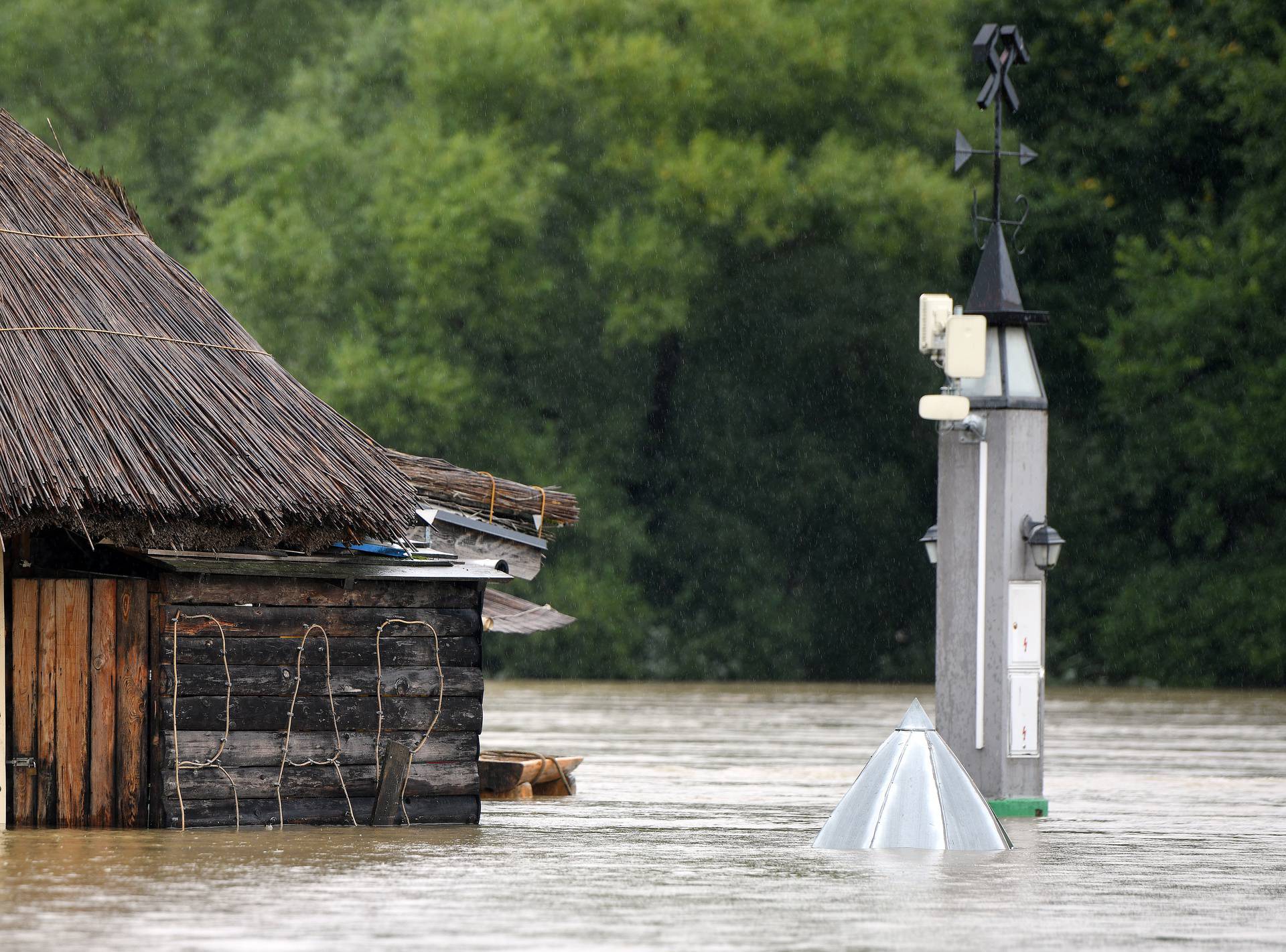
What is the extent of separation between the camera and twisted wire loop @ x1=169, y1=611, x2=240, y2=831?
49.3ft

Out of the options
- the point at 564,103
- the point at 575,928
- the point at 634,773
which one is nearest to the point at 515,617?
the point at 634,773

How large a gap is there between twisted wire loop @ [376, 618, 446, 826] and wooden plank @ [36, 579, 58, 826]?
2078 millimetres

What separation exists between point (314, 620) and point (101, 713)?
148cm

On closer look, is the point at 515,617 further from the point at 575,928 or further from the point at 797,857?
the point at 575,928

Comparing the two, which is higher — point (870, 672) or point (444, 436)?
point (444, 436)

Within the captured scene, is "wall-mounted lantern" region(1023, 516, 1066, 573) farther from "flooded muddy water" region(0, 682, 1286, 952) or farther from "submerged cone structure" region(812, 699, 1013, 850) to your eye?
"submerged cone structure" region(812, 699, 1013, 850)

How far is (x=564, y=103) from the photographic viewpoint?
51344 millimetres

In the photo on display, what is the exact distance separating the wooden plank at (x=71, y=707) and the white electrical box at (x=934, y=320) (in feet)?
21.5

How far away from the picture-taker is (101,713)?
1506 cm

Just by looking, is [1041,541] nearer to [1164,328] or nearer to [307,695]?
[307,695]

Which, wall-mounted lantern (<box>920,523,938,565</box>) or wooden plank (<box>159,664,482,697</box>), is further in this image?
wall-mounted lantern (<box>920,523,938,565</box>)

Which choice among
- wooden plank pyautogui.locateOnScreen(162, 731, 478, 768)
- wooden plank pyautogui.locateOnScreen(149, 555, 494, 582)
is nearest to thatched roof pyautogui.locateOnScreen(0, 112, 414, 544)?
wooden plank pyautogui.locateOnScreen(149, 555, 494, 582)

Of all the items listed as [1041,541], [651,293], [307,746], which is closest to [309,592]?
[307,746]

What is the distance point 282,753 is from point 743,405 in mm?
36706
